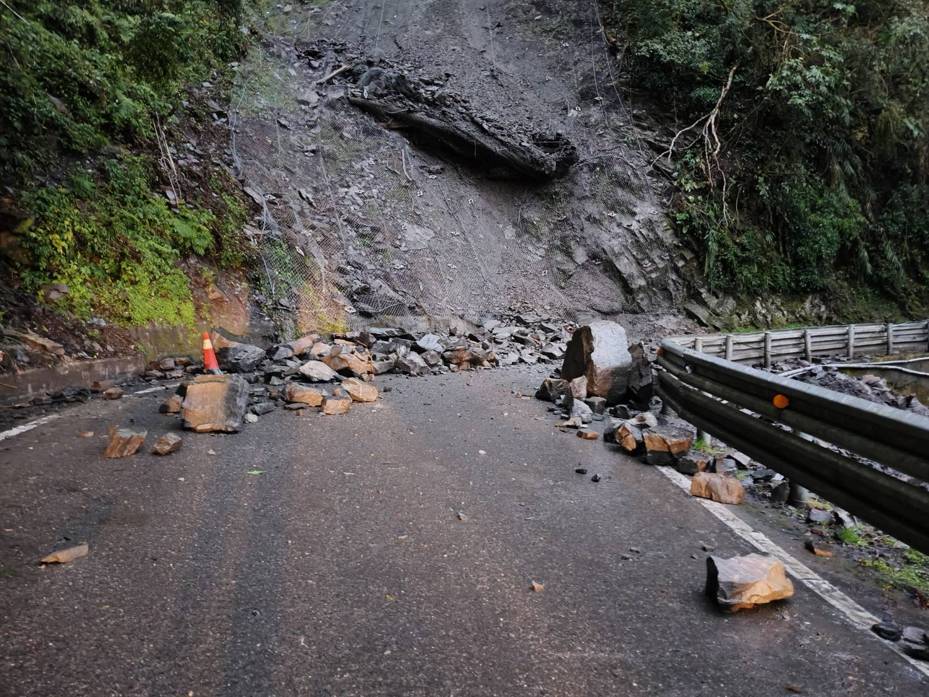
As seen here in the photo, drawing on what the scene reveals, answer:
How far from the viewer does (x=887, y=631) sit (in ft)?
8.21

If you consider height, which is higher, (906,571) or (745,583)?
(745,583)

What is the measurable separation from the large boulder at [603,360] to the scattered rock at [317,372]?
3.38m

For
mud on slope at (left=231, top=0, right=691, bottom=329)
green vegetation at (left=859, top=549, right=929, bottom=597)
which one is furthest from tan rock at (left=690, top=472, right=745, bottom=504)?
mud on slope at (left=231, top=0, right=691, bottom=329)

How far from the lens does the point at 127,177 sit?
990cm

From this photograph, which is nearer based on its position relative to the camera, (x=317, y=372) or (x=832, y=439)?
(x=832, y=439)

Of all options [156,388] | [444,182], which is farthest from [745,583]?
[444,182]

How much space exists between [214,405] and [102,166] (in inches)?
264

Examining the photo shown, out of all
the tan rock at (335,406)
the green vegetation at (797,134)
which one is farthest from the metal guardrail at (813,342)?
the tan rock at (335,406)

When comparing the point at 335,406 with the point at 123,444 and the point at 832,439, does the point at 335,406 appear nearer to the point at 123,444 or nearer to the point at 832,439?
the point at 123,444

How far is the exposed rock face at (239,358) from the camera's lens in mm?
7977

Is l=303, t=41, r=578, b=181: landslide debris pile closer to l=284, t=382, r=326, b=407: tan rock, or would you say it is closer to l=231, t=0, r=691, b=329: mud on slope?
l=231, t=0, r=691, b=329: mud on slope

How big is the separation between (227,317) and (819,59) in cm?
1982

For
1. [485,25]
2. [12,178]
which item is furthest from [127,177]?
[485,25]

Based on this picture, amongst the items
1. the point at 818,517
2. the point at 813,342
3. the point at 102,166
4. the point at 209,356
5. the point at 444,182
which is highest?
the point at 444,182
